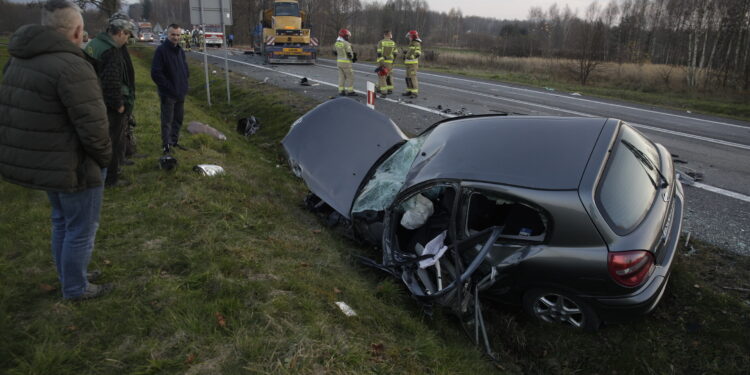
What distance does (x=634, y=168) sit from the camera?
320 cm

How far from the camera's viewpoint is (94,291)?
10.3ft

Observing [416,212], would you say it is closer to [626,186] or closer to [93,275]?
[626,186]

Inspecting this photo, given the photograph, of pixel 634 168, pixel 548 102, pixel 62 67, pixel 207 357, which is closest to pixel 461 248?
pixel 634 168

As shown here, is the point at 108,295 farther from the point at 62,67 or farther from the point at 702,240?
the point at 702,240

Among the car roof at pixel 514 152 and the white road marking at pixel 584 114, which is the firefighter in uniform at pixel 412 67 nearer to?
the white road marking at pixel 584 114

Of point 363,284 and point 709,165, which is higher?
point 709,165

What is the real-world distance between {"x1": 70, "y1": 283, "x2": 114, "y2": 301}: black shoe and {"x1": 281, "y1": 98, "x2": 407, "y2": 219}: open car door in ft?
6.70

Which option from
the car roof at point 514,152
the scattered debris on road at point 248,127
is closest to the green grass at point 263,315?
the car roof at point 514,152

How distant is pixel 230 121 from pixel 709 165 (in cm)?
927

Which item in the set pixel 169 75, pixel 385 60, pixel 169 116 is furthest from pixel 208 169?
pixel 385 60

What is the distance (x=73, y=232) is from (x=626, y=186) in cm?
365

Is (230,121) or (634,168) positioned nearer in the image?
(634,168)

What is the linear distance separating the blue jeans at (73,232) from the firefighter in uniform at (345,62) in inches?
366

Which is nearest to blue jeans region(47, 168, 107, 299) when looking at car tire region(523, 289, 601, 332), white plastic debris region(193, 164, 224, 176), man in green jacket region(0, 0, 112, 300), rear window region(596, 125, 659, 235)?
man in green jacket region(0, 0, 112, 300)
